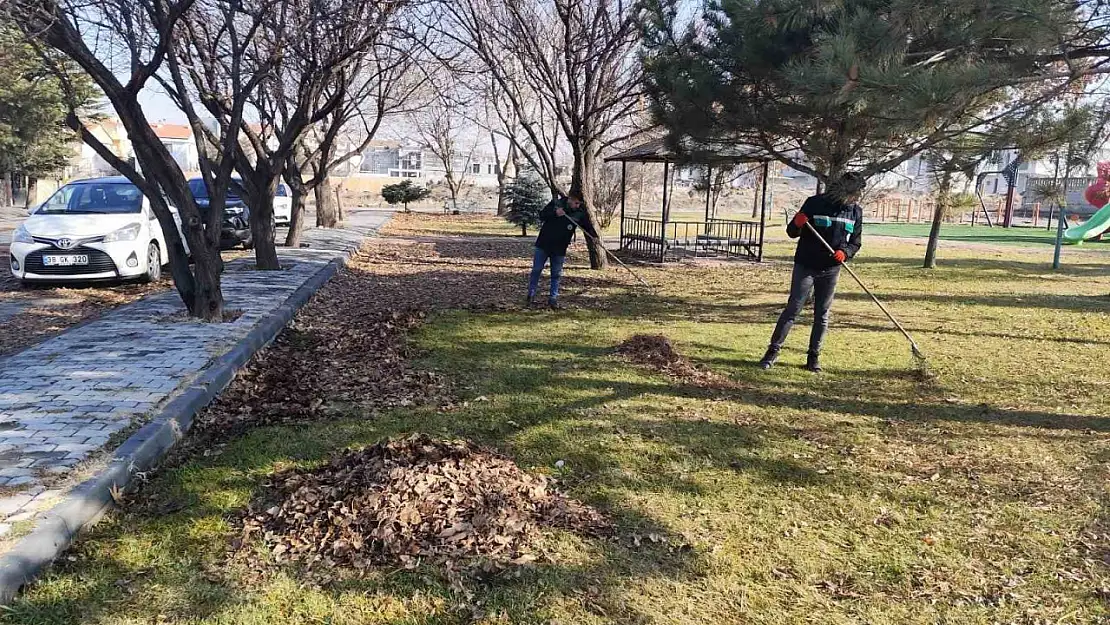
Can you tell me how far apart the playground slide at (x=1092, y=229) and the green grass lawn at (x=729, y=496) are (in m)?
18.6

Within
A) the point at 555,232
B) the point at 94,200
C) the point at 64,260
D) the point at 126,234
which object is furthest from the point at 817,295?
the point at 94,200

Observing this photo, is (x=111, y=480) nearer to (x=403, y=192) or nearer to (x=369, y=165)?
(x=403, y=192)

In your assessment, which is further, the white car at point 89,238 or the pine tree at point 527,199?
the pine tree at point 527,199

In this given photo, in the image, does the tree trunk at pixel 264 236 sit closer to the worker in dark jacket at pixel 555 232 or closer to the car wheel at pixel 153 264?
the car wheel at pixel 153 264

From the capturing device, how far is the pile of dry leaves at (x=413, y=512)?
3.18m

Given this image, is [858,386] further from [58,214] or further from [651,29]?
[58,214]

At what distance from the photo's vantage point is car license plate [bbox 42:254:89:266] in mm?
9594

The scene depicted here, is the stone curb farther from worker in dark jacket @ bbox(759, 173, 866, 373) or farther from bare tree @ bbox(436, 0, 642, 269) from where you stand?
bare tree @ bbox(436, 0, 642, 269)

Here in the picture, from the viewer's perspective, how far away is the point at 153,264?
427 inches

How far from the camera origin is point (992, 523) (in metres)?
3.68

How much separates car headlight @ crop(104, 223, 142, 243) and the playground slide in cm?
2567

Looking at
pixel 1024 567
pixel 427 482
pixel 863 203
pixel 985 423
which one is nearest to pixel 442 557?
pixel 427 482

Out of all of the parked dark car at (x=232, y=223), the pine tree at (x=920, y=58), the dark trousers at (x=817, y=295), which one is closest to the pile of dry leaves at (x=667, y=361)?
the dark trousers at (x=817, y=295)

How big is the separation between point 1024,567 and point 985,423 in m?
2.26
